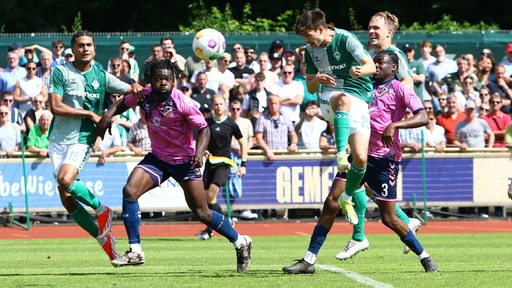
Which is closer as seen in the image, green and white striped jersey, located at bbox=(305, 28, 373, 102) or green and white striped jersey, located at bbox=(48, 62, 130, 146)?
green and white striped jersey, located at bbox=(305, 28, 373, 102)

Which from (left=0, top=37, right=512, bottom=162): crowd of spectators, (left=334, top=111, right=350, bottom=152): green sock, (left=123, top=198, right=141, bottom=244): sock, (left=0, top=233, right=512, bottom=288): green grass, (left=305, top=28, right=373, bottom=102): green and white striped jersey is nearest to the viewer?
(left=0, top=233, right=512, bottom=288): green grass

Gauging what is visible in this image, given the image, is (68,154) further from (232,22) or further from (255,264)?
(232,22)

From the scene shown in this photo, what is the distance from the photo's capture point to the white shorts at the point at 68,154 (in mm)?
12227

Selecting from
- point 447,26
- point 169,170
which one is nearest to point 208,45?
point 169,170

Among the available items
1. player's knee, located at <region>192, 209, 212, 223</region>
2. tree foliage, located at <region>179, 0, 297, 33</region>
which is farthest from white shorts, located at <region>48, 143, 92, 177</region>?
tree foliage, located at <region>179, 0, 297, 33</region>

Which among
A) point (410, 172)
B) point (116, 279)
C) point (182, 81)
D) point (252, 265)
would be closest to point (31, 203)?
point (182, 81)

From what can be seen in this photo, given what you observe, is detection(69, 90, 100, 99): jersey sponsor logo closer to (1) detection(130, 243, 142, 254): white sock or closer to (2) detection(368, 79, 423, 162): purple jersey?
(1) detection(130, 243, 142, 254): white sock

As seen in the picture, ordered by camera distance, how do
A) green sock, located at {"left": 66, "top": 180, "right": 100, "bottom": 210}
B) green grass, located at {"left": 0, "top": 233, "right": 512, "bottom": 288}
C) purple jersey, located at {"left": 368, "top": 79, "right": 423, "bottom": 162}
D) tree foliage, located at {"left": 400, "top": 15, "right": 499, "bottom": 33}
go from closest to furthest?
green grass, located at {"left": 0, "top": 233, "right": 512, "bottom": 288} → purple jersey, located at {"left": 368, "top": 79, "right": 423, "bottom": 162} → green sock, located at {"left": 66, "top": 180, "right": 100, "bottom": 210} → tree foliage, located at {"left": 400, "top": 15, "right": 499, "bottom": 33}

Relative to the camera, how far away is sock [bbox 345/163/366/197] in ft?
36.9

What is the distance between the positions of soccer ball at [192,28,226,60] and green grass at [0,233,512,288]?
103 inches

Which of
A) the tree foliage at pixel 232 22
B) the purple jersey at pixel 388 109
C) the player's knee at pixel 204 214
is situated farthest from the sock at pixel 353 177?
the tree foliage at pixel 232 22

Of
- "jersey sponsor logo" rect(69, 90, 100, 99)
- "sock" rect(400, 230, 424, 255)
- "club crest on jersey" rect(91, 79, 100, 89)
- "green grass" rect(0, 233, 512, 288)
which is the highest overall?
"club crest on jersey" rect(91, 79, 100, 89)

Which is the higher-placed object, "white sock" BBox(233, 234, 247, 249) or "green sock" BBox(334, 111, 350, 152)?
"green sock" BBox(334, 111, 350, 152)

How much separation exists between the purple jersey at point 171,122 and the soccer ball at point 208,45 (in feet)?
13.9
